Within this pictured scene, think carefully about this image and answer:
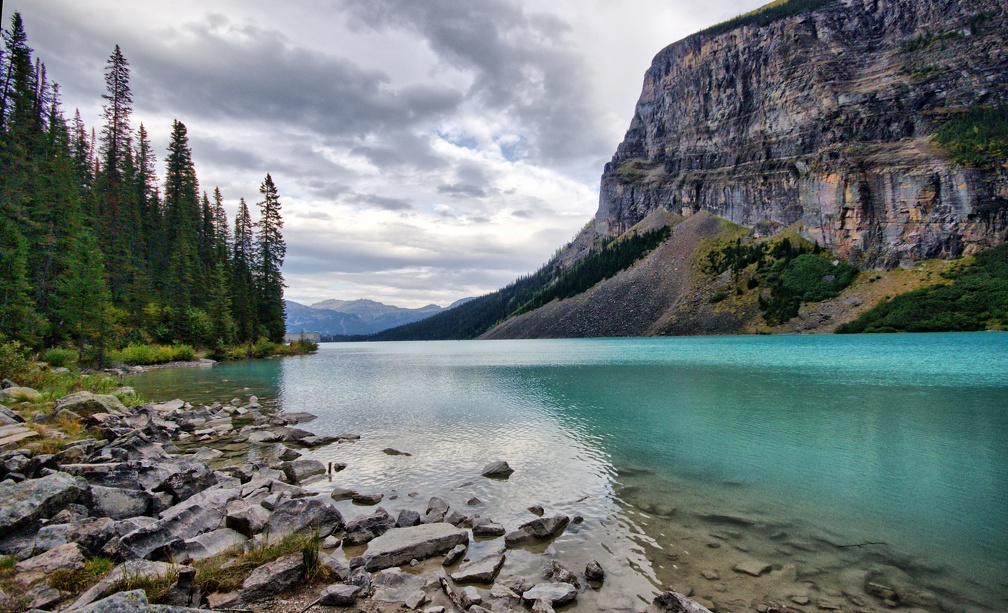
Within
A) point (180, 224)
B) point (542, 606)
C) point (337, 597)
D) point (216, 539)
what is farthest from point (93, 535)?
point (180, 224)

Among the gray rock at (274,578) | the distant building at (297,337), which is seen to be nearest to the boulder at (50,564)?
the gray rock at (274,578)

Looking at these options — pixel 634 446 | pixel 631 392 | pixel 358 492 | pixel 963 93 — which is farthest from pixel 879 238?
pixel 358 492

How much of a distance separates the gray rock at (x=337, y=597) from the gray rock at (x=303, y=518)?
275 cm

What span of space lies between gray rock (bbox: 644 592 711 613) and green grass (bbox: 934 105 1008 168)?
16821cm

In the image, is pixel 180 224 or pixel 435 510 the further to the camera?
pixel 180 224

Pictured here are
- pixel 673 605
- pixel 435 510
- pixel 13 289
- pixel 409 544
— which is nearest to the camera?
pixel 673 605

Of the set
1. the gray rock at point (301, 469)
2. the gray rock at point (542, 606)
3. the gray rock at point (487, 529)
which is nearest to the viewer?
the gray rock at point (542, 606)

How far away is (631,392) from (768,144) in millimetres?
180810

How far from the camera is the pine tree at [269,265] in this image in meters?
82.0

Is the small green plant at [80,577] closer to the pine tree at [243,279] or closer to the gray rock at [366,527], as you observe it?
the gray rock at [366,527]

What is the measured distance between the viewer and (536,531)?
444 inches

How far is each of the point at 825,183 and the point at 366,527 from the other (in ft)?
574

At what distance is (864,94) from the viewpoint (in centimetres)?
15188

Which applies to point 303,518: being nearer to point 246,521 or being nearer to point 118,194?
point 246,521
